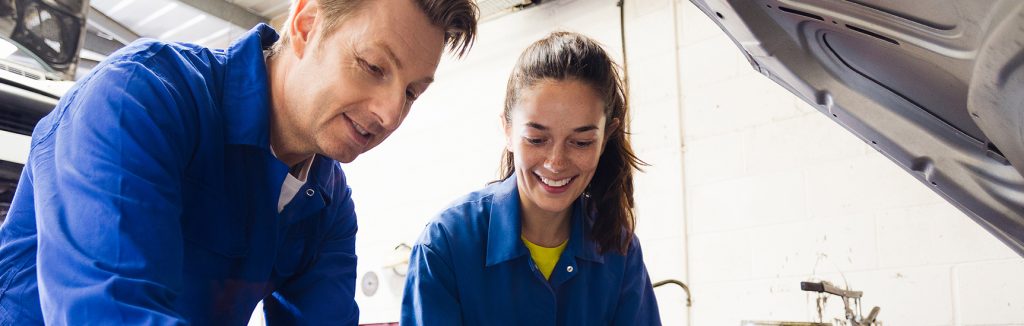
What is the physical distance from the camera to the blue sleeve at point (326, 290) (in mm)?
1396

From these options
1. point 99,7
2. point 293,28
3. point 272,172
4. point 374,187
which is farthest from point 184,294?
point 99,7

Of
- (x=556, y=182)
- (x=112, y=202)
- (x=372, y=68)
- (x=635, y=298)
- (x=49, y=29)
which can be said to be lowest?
(x=635, y=298)

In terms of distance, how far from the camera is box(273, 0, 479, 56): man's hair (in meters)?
1.15

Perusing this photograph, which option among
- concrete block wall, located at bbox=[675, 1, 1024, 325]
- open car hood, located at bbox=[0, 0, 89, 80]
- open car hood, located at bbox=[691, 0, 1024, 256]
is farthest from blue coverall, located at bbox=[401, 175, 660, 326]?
open car hood, located at bbox=[0, 0, 89, 80]

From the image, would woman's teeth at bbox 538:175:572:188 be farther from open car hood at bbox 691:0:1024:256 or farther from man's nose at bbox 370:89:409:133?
open car hood at bbox 691:0:1024:256

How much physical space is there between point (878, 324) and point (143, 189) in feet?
6.34

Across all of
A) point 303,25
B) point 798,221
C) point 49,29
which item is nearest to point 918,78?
point 303,25

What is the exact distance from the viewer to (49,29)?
2217 mm

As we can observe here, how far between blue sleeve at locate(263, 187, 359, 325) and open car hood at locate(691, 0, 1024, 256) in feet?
2.66

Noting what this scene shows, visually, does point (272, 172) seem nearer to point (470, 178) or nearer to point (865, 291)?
point (865, 291)

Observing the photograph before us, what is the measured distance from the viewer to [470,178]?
3.47 m

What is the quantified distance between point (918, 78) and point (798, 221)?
173cm

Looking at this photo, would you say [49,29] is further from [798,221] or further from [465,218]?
[798,221]

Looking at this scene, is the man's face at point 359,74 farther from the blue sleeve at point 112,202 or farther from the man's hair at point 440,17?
the blue sleeve at point 112,202
